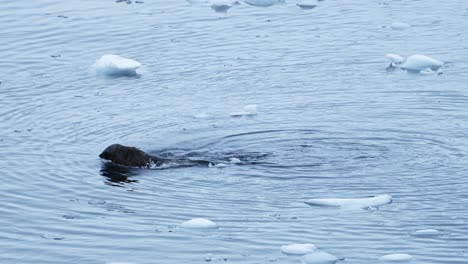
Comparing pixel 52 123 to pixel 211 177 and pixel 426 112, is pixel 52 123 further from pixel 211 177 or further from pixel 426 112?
pixel 426 112

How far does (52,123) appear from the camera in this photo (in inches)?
634

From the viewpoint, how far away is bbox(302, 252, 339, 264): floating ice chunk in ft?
34.7

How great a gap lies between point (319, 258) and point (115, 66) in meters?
8.78

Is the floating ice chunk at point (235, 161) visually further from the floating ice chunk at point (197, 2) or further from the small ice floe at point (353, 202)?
the floating ice chunk at point (197, 2)

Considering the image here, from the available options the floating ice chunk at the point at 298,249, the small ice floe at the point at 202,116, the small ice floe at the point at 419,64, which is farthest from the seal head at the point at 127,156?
the small ice floe at the point at 419,64

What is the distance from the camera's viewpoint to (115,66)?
18672mm

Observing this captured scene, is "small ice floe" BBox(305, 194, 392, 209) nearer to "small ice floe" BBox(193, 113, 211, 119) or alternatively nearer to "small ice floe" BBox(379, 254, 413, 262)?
"small ice floe" BBox(379, 254, 413, 262)

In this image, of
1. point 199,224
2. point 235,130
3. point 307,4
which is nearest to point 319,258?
point 199,224

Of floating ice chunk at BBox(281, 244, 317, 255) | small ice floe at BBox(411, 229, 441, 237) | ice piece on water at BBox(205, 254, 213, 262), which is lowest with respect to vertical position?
small ice floe at BBox(411, 229, 441, 237)

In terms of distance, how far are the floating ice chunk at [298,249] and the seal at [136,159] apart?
3492mm

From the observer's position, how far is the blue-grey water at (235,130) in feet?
37.9

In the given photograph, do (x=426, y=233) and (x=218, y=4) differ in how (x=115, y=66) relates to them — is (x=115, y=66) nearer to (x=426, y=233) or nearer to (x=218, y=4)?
(x=218, y=4)

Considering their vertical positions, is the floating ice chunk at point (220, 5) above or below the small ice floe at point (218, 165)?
below

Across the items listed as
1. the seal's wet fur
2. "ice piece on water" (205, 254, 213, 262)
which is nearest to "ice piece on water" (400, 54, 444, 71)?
the seal's wet fur
